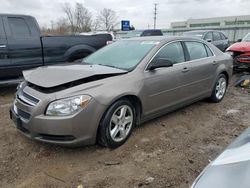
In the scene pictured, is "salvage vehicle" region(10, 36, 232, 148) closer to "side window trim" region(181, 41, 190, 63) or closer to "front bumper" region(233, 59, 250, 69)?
"side window trim" region(181, 41, 190, 63)

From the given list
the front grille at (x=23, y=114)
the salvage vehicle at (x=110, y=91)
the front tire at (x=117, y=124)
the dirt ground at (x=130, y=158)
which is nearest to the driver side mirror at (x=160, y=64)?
the salvage vehicle at (x=110, y=91)

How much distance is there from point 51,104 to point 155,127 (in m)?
1.97

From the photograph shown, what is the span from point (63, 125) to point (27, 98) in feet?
2.29

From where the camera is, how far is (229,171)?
166 cm

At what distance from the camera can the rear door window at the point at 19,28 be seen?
6405 mm

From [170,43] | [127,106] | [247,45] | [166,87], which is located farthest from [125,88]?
[247,45]

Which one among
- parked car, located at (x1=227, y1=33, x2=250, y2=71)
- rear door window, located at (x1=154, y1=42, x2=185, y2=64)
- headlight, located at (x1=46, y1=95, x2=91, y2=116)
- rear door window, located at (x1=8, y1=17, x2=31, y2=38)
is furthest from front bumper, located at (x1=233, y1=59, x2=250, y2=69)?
headlight, located at (x1=46, y1=95, x2=91, y2=116)

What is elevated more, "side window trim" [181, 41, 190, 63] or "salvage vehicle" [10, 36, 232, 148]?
"side window trim" [181, 41, 190, 63]

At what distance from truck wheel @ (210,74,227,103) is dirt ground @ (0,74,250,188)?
1072 millimetres

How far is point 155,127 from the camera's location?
14.5 ft

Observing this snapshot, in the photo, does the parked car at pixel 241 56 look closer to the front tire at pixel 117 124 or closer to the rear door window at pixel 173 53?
the rear door window at pixel 173 53

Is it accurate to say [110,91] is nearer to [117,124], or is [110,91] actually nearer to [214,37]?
[117,124]

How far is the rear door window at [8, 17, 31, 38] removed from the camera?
6.41 metres

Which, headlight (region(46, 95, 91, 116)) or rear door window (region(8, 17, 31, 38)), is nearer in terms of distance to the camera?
headlight (region(46, 95, 91, 116))
